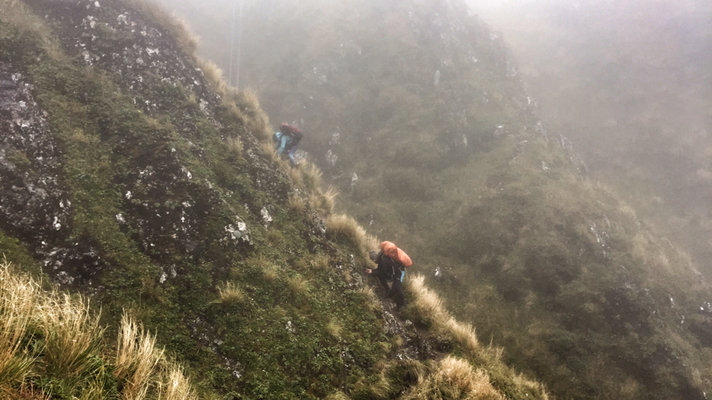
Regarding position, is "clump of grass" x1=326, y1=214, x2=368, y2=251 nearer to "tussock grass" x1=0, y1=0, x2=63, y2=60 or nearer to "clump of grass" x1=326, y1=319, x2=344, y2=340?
"clump of grass" x1=326, y1=319, x2=344, y2=340

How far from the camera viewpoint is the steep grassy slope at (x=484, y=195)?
990 centimetres

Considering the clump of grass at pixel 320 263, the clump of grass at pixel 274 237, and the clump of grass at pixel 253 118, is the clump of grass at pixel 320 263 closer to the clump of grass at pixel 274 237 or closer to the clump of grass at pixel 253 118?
the clump of grass at pixel 274 237

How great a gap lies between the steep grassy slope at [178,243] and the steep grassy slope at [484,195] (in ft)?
13.2

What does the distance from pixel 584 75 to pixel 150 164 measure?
30.4 m

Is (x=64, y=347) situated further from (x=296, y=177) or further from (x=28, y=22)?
(x=28, y=22)

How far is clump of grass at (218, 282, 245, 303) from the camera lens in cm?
575

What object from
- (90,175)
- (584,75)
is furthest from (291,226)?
(584,75)

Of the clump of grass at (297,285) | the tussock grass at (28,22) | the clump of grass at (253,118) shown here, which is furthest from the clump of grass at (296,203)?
the tussock grass at (28,22)

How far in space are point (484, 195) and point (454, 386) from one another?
419 inches

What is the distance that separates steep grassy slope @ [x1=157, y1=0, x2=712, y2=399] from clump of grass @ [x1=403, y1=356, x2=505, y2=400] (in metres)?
5.15

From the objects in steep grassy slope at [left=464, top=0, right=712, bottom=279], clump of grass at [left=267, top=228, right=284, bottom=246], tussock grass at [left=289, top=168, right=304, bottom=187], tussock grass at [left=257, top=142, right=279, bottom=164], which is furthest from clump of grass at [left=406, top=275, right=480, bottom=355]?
steep grassy slope at [left=464, top=0, right=712, bottom=279]

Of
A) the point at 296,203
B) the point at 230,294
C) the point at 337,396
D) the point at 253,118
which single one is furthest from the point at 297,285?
the point at 253,118

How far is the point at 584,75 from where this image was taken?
25.5 m

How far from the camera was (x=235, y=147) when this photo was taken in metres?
9.40
